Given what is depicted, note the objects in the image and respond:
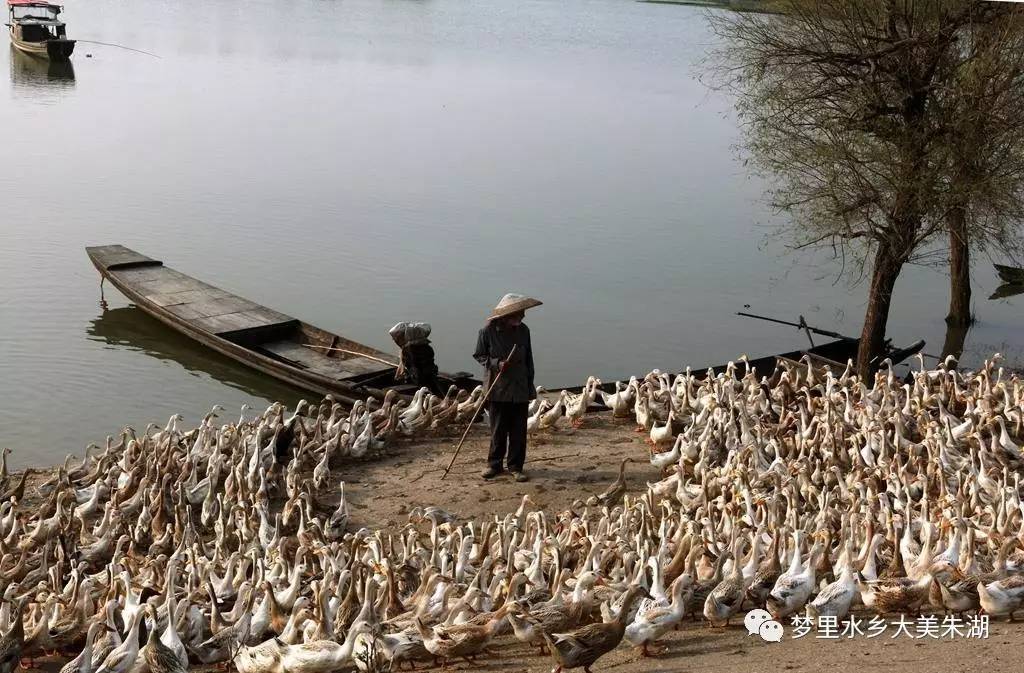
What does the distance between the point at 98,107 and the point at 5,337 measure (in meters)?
22.4

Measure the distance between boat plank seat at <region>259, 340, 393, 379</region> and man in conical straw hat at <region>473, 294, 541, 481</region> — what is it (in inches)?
211

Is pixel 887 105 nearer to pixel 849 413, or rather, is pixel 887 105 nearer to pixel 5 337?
pixel 849 413

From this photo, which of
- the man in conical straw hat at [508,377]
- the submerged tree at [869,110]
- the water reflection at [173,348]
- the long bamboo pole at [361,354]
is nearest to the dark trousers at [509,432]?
the man in conical straw hat at [508,377]

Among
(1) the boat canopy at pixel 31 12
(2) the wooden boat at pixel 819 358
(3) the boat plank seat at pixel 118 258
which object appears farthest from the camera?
(1) the boat canopy at pixel 31 12

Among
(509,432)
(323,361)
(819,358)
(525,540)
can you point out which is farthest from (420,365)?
(525,540)

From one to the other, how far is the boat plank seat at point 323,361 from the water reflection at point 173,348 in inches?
16.3

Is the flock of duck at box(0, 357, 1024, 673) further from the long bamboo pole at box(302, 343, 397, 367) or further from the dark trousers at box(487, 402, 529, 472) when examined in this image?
the long bamboo pole at box(302, 343, 397, 367)

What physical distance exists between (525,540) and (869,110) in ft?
30.9

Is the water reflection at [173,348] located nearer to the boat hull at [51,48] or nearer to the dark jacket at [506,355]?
the dark jacket at [506,355]

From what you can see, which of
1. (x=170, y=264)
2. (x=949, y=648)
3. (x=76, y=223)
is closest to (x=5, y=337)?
(x=170, y=264)

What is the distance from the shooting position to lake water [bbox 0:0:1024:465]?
19.3m

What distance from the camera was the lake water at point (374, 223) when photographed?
19.3 meters

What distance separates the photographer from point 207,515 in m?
10.0

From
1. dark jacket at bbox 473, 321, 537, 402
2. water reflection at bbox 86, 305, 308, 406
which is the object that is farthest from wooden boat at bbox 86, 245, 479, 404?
dark jacket at bbox 473, 321, 537, 402
